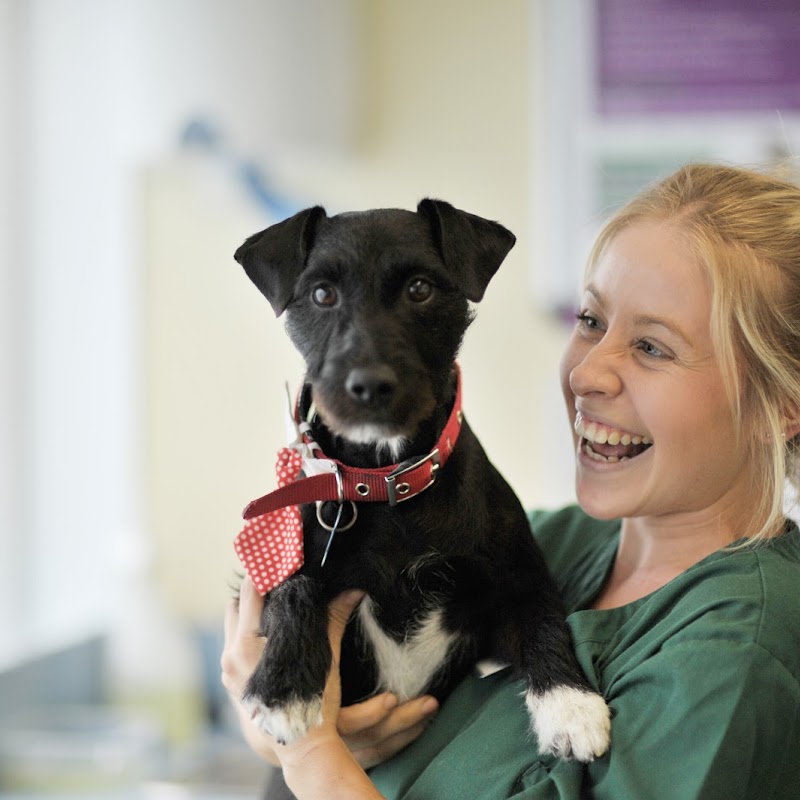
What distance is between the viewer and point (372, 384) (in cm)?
125

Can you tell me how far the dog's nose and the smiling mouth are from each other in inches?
13.7

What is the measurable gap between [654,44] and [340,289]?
2156mm

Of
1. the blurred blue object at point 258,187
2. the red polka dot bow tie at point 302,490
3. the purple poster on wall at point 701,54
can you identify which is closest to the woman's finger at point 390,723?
the red polka dot bow tie at point 302,490

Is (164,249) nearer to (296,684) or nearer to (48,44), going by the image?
(48,44)

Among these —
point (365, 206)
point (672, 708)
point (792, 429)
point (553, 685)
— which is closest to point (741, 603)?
point (672, 708)

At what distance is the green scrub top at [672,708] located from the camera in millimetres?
1104

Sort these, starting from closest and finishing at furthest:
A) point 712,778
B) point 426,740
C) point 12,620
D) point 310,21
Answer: point 712,778
point 426,740
point 310,21
point 12,620

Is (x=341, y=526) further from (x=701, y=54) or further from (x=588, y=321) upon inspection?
(x=701, y=54)

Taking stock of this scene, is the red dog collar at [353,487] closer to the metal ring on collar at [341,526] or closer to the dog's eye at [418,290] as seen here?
the metal ring on collar at [341,526]

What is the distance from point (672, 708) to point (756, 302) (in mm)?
548

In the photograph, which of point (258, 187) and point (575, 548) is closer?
point (575, 548)

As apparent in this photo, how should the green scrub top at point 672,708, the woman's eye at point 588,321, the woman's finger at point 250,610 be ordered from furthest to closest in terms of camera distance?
1. the woman's eye at point 588,321
2. the woman's finger at point 250,610
3. the green scrub top at point 672,708

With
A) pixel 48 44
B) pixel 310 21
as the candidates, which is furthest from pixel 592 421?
pixel 48 44

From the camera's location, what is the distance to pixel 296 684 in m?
1.29
